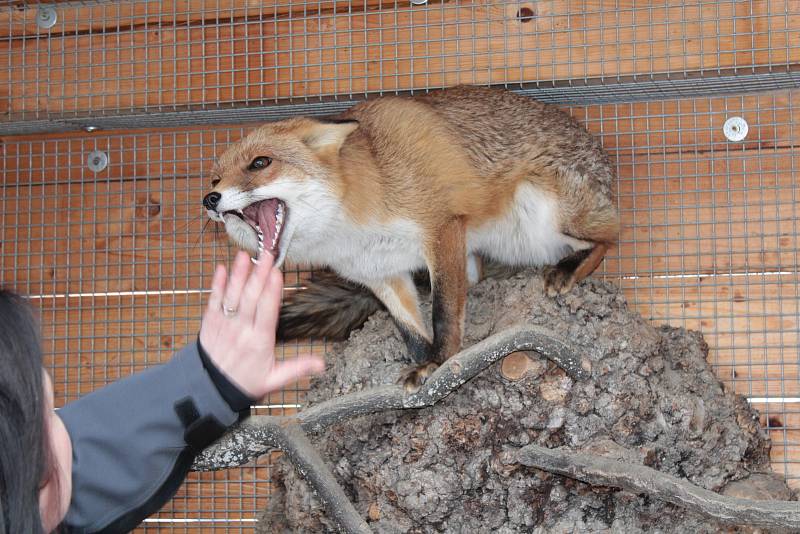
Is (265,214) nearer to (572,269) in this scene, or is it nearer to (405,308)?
(405,308)

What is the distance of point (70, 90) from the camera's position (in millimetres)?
3219

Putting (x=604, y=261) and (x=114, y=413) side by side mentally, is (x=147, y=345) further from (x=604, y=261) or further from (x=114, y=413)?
(x=114, y=413)

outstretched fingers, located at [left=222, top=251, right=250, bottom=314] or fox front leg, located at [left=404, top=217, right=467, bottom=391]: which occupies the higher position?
outstretched fingers, located at [left=222, top=251, right=250, bottom=314]

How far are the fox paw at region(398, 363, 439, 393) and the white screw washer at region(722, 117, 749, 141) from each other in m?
1.22

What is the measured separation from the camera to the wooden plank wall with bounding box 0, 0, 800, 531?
2.75m

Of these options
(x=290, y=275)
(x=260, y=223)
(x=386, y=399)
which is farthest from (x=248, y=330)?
(x=290, y=275)

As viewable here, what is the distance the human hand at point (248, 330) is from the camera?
1216mm

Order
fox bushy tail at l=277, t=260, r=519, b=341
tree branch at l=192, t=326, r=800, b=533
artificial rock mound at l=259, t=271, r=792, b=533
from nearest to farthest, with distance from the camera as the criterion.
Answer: tree branch at l=192, t=326, r=800, b=533
artificial rock mound at l=259, t=271, r=792, b=533
fox bushy tail at l=277, t=260, r=519, b=341

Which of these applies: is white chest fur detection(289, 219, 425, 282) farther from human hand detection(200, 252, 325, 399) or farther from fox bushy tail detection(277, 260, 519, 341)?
human hand detection(200, 252, 325, 399)

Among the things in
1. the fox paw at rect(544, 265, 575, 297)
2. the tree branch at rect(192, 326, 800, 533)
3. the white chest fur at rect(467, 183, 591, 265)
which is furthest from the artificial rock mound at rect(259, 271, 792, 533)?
the white chest fur at rect(467, 183, 591, 265)

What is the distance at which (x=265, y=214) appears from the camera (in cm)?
249

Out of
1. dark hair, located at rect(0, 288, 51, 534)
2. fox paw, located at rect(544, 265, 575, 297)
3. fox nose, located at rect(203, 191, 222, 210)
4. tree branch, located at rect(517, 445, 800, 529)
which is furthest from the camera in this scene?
fox paw, located at rect(544, 265, 575, 297)

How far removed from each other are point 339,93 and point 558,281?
106cm

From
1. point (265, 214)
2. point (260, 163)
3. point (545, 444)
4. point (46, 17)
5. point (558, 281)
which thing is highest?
point (46, 17)
